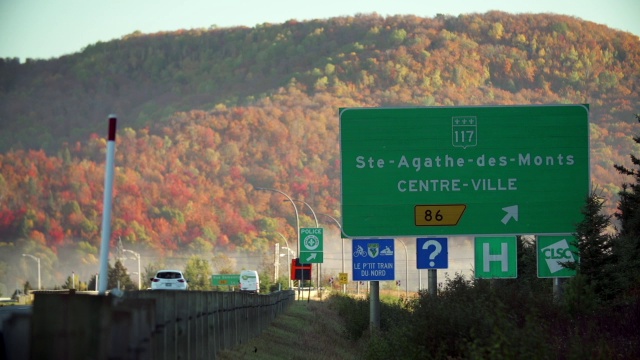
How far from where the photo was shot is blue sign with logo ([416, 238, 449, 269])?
105 feet

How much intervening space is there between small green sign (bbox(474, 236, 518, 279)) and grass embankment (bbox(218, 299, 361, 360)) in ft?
13.3

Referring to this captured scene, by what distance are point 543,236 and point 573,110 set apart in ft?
10.9

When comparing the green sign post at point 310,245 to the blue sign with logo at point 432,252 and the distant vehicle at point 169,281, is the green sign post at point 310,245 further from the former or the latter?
the blue sign with logo at point 432,252

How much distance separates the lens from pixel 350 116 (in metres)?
30.6

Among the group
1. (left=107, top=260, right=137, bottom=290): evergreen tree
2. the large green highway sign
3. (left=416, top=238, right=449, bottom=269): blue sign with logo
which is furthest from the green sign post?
(left=107, top=260, right=137, bottom=290): evergreen tree

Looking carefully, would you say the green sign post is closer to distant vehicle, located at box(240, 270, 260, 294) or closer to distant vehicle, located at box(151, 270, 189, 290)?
distant vehicle, located at box(151, 270, 189, 290)

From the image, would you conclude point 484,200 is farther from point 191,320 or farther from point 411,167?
point 191,320

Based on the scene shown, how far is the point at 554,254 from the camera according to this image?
31797 millimetres

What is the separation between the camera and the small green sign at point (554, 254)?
31.7 meters

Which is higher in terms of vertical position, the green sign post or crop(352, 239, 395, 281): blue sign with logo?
the green sign post

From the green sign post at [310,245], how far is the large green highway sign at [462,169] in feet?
126

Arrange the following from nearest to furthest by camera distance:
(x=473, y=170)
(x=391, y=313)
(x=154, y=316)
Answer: (x=154, y=316), (x=473, y=170), (x=391, y=313)

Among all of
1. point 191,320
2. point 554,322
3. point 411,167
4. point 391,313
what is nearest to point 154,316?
point 191,320

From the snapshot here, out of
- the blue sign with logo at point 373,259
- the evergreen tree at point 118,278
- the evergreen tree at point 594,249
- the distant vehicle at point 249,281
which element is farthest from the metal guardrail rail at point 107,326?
the evergreen tree at point 118,278
